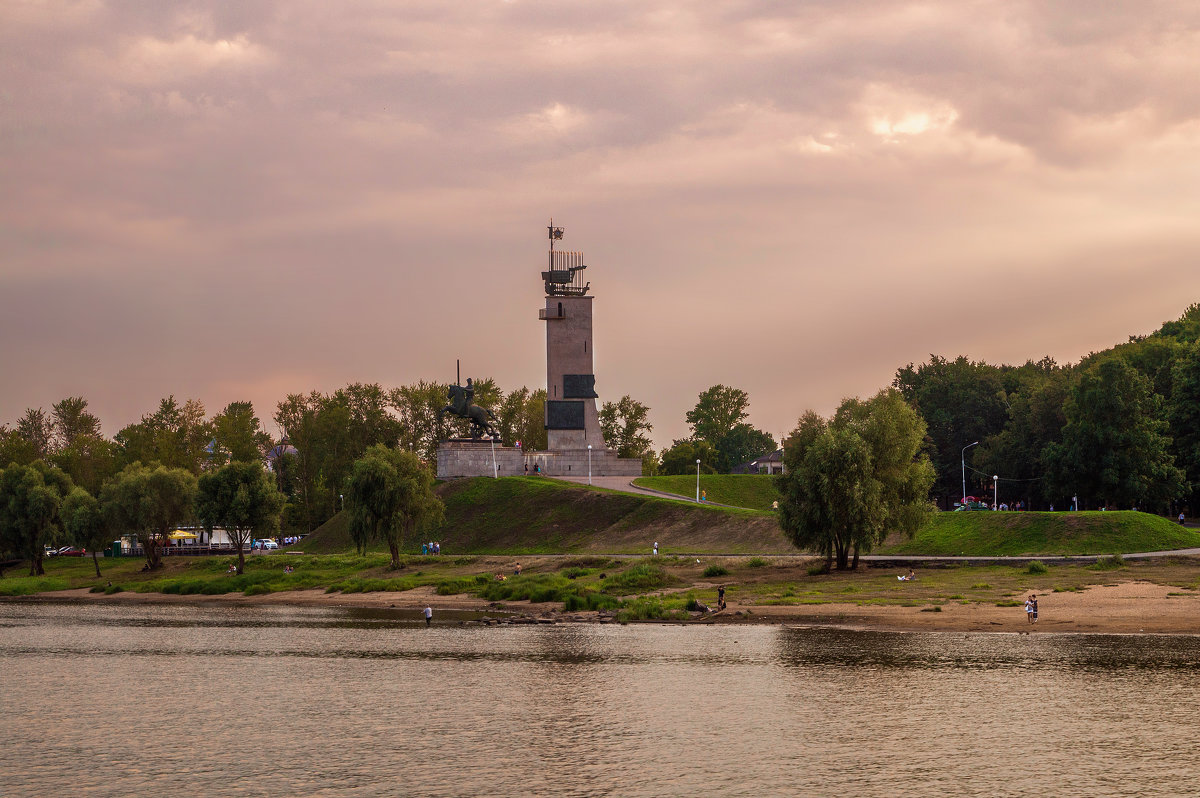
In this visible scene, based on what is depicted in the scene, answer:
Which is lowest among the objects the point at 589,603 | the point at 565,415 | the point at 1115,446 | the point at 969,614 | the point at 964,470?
the point at 589,603

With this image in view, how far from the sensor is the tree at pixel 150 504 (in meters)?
103

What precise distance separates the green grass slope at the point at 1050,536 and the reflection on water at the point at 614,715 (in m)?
28.7

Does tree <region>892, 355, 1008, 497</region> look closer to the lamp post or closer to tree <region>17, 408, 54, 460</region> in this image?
the lamp post

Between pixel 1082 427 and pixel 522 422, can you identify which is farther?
pixel 522 422

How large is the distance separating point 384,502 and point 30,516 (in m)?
44.7

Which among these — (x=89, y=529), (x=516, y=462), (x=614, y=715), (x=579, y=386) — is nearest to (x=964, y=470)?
(x=579, y=386)

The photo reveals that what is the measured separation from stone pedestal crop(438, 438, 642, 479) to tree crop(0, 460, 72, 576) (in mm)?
40197

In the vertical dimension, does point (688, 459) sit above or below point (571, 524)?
above

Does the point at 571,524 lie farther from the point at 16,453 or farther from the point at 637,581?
the point at 16,453

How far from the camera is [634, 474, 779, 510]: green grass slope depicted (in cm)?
12156

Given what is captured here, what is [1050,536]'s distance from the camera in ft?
252

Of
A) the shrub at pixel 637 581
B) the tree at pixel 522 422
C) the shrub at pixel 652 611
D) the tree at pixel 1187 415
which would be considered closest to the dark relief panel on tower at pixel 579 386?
the tree at pixel 522 422

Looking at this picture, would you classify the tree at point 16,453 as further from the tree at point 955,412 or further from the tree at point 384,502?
the tree at point 955,412

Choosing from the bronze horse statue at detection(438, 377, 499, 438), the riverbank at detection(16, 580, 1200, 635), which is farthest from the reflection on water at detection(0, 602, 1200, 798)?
the bronze horse statue at detection(438, 377, 499, 438)
